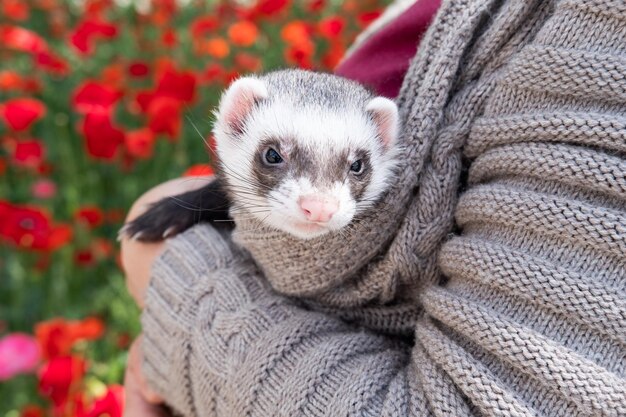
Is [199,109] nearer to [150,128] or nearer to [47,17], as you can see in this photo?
[150,128]

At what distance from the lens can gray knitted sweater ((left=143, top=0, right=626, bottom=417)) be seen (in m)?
0.57

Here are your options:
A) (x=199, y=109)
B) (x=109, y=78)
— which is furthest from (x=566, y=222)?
(x=199, y=109)

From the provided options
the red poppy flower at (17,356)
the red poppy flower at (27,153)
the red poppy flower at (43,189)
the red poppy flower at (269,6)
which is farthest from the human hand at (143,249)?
the red poppy flower at (269,6)

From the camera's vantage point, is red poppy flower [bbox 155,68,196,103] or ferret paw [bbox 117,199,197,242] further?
red poppy flower [bbox 155,68,196,103]

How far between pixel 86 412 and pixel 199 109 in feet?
3.48

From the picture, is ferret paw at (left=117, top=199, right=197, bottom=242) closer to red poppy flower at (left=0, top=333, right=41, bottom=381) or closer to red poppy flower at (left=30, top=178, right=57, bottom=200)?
red poppy flower at (left=0, top=333, right=41, bottom=381)

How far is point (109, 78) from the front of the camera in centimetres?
163

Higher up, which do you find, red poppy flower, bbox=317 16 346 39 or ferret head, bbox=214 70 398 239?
red poppy flower, bbox=317 16 346 39

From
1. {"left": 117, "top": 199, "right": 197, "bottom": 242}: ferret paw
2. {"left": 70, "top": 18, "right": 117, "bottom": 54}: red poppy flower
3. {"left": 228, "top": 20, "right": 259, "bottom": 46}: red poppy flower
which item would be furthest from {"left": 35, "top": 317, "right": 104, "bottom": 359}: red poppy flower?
{"left": 228, "top": 20, "right": 259, "bottom": 46}: red poppy flower

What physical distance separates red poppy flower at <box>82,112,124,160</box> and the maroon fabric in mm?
609

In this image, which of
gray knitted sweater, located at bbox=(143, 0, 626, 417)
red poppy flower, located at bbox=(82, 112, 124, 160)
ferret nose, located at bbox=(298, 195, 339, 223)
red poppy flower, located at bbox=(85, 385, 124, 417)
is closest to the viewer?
gray knitted sweater, located at bbox=(143, 0, 626, 417)

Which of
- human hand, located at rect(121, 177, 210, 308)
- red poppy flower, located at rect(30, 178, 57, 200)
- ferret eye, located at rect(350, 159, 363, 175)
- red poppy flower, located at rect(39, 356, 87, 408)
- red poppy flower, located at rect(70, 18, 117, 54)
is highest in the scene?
red poppy flower, located at rect(70, 18, 117, 54)

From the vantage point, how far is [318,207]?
708 mm

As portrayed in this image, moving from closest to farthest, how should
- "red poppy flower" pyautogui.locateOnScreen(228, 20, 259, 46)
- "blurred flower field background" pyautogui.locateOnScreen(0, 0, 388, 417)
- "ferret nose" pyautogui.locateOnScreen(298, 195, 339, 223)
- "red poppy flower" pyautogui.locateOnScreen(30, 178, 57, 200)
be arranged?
"ferret nose" pyautogui.locateOnScreen(298, 195, 339, 223), "blurred flower field background" pyautogui.locateOnScreen(0, 0, 388, 417), "red poppy flower" pyautogui.locateOnScreen(30, 178, 57, 200), "red poppy flower" pyautogui.locateOnScreen(228, 20, 259, 46)
